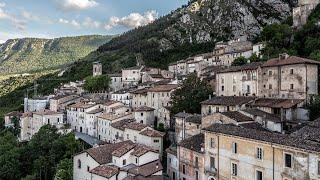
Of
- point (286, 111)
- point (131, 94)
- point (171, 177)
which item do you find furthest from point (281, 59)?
point (131, 94)

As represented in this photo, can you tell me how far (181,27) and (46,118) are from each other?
84301mm

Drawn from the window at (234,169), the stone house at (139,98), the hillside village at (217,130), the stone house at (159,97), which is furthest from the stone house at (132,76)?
the window at (234,169)

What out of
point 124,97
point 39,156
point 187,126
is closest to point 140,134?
point 187,126

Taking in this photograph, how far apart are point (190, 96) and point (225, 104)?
34.9 feet

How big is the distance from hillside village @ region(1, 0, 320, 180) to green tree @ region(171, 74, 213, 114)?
1.51m

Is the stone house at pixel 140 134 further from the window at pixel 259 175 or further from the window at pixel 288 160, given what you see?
the window at pixel 288 160

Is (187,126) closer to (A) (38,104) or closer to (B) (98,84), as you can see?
(B) (98,84)

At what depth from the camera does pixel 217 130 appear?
115 ft

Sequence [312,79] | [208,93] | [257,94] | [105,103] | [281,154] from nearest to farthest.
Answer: [281,154], [312,79], [257,94], [208,93], [105,103]

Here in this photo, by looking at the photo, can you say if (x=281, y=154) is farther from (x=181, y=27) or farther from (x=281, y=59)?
(x=181, y=27)

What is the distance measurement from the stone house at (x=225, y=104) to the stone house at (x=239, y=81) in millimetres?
2361

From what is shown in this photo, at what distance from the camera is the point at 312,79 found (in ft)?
149

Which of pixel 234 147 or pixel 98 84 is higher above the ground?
pixel 98 84

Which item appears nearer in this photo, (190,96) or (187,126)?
(187,126)
